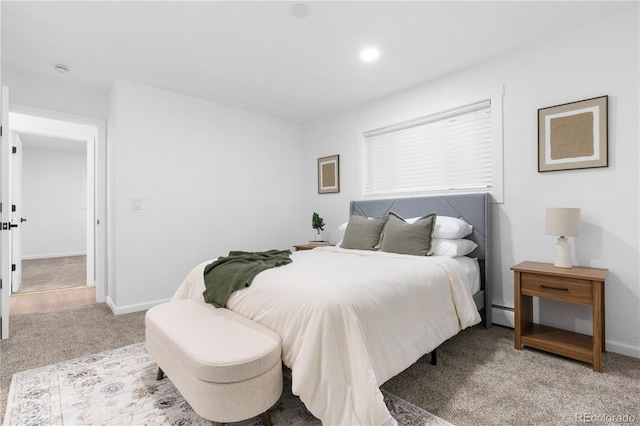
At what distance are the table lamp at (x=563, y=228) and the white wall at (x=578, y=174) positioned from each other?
0.24 metres

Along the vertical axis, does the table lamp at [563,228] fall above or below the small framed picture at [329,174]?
below

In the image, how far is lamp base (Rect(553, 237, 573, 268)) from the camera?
238 cm

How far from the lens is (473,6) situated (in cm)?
228

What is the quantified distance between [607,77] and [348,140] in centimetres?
268

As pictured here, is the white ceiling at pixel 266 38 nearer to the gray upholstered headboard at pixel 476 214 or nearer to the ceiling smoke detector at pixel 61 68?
the ceiling smoke detector at pixel 61 68

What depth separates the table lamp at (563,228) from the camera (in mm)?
2312

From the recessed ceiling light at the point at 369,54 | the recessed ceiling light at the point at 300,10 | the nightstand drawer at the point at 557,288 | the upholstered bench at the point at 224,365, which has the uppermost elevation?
the recessed ceiling light at the point at 369,54

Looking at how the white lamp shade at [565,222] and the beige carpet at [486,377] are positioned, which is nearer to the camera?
the beige carpet at [486,377]

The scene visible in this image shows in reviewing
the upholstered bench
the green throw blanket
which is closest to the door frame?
the green throw blanket

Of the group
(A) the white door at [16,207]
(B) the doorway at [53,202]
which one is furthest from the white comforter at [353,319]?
(B) the doorway at [53,202]

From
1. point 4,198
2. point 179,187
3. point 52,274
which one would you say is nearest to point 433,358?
point 179,187

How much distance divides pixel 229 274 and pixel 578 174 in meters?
2.79

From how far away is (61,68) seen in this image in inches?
123

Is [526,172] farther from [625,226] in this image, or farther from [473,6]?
[473,6]
